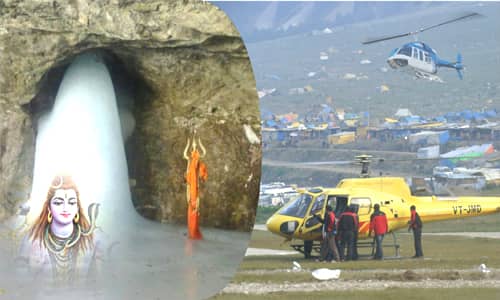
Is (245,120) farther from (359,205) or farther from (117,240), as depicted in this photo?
(359,205)

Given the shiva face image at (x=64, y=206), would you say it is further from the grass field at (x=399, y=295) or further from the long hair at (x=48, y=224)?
the grass field at (x=399, y=295)

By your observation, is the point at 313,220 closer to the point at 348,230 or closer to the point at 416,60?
the point at 348,230

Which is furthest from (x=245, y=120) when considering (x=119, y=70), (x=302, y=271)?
(x=302, y=271)

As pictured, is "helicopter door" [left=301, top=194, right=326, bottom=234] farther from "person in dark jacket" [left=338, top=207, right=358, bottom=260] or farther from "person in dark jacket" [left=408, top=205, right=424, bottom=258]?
"person in dark jacket" [left=408, top=205, right=424, bottom=258]

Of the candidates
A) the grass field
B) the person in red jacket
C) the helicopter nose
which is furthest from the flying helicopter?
the grass field

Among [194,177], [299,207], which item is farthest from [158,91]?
[299,207]

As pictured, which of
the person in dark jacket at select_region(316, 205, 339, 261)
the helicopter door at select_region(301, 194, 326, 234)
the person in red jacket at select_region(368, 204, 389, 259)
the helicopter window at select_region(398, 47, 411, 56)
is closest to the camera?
the person in dark jacket at select_region(316, 205, 339, 261)
